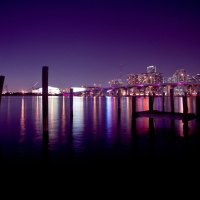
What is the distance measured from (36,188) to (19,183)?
1.53 feet

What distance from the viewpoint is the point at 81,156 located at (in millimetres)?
6699

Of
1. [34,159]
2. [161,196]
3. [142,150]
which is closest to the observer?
[161,196]

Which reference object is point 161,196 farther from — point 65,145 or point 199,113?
point 199,113

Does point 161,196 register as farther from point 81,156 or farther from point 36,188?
point 81,156

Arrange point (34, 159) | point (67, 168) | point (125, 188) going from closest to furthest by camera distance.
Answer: point (125, 188) < point (67, 168) < point (34, 159)

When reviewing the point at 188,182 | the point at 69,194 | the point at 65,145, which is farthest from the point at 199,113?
the point at 69,194

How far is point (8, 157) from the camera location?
6.61 meters

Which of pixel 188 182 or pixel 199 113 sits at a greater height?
pixel 199 113

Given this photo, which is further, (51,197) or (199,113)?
(199,113)

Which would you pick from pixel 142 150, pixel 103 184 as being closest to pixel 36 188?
pixel 103 184

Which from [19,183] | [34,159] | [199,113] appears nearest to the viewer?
[19,183]

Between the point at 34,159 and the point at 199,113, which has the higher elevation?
the point at 199,113

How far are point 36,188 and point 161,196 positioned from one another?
2229mm

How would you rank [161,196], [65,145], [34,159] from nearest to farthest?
[161,196] < [34,159] < [65,145]
